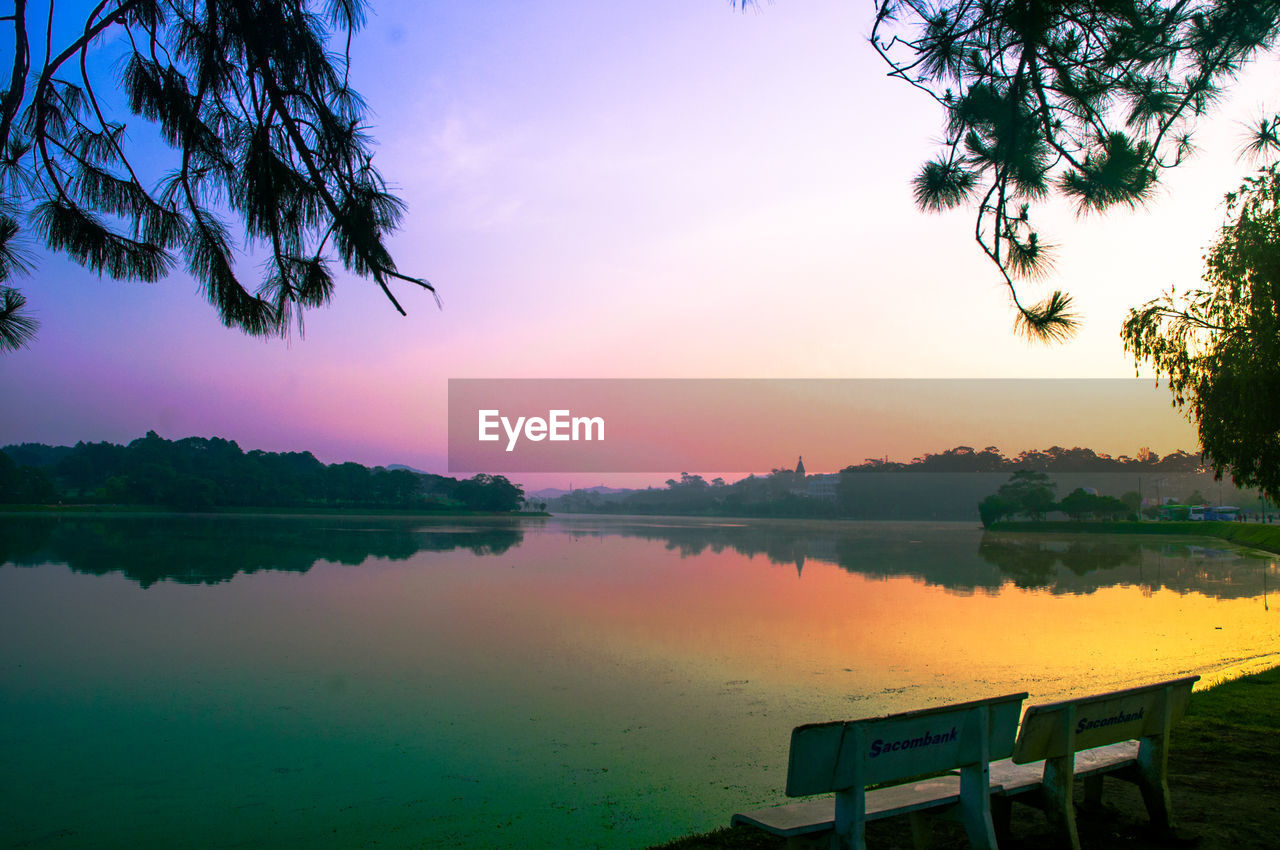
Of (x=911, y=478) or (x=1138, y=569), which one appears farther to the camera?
(x=911, y=478)

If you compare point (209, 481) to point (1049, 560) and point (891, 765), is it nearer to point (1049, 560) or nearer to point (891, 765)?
point (1049, 560)

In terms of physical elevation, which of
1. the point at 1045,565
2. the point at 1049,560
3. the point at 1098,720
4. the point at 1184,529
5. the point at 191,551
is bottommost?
the point at 1184,529

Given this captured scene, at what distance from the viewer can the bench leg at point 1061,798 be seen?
2801 millimetres

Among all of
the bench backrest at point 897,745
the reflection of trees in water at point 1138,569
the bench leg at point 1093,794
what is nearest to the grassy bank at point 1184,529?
the reflection of trees in water at point 1138,569

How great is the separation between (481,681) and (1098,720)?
522 cm

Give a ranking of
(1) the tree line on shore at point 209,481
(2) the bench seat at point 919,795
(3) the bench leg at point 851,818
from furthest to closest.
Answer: (1) the tree line on shore at point 209,481 < (2) the bench seat at point 919,795 < (3) the bench leg at point 851,818

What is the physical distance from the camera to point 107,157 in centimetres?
393

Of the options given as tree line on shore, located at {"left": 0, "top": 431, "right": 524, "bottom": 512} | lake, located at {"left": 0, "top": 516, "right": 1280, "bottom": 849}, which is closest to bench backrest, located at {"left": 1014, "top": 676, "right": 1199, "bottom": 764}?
lake, located at {"left": 0, "top": 516, "right": 1280, "bottom": 849}

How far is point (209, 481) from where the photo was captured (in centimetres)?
5800

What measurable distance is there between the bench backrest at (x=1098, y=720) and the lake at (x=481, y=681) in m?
1.67

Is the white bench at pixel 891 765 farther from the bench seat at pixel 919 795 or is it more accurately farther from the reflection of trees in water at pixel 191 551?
the reflection of trees in water at pixel 191 551

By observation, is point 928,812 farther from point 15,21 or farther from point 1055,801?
point 15,21

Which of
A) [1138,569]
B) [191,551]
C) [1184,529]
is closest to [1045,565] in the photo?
[1138,569]

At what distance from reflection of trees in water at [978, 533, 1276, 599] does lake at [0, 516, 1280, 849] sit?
31 centimetres
